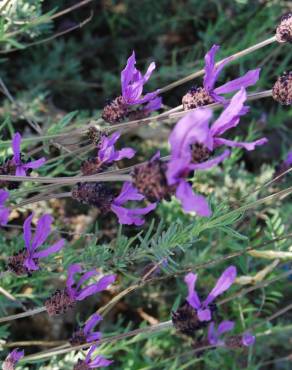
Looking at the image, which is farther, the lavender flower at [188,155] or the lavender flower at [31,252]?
the lavender flower at [31,252]

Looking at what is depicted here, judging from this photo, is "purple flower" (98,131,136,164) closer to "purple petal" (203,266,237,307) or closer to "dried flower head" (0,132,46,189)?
"dried flower head" (0,132,46,189)

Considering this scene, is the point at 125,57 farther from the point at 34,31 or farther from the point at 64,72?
the point at 34,31

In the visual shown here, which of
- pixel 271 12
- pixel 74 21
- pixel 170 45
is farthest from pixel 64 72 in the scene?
pixel 271 12

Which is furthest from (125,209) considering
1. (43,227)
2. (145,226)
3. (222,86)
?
(145,226)

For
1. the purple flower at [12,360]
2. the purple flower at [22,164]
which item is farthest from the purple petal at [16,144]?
the purple flower at [12,360]

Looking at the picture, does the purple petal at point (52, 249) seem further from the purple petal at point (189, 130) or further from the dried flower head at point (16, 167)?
the purple petal at point (189, 130)

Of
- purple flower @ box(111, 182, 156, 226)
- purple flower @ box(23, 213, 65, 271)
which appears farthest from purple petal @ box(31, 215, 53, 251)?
purple flower @ box(111, 182, 156, 226)

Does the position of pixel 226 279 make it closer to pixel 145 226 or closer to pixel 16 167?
pixel 16 167
